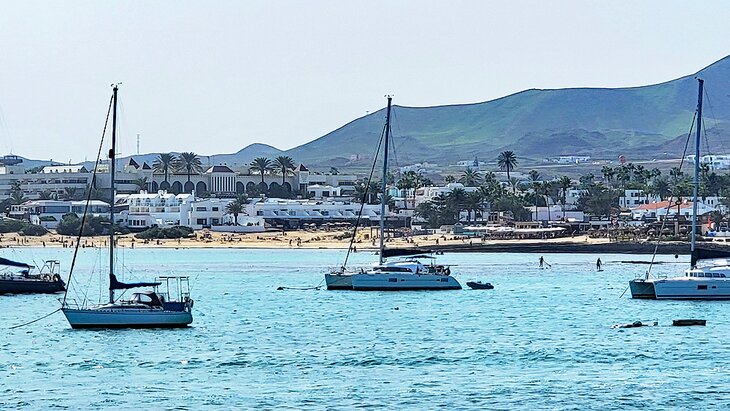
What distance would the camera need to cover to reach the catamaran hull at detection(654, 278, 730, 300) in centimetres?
7406

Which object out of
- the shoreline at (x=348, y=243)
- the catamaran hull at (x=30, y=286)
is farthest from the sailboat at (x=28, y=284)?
the shoreline at (x=348, y=243)

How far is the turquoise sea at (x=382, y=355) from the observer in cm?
4322

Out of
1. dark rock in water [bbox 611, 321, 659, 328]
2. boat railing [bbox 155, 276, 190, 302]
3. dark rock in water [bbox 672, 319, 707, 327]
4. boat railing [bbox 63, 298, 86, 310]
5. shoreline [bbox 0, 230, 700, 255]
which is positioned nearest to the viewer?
boat railing [bbox 63, 298, 86, 310]

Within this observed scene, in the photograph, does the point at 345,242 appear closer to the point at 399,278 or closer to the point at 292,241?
the point at 292,241

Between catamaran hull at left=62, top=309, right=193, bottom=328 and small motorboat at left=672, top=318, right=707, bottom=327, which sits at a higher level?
catamaran hull at left=62, top=309, right=193, bottom=328

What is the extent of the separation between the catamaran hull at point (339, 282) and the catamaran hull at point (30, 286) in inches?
616

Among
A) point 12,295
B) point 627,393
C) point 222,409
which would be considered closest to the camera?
point 222,409

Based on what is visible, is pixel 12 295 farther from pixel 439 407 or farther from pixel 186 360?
pixel 439 407

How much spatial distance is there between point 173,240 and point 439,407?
145590 millimetres

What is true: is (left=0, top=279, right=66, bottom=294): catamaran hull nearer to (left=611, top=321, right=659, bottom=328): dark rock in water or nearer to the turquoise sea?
the turquoise sea

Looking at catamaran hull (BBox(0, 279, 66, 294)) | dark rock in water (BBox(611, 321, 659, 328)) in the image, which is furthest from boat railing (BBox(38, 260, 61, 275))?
dark rock in water (BBox(611, 321, 659, 328))

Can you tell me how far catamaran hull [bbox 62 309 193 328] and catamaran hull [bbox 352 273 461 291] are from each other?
2510 centimetres

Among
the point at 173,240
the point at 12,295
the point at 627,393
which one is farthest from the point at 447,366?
the point at 173,240

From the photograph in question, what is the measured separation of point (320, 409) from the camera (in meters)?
41.2
